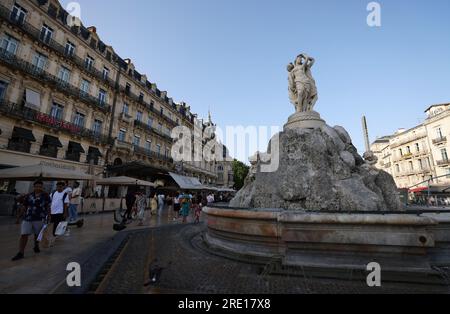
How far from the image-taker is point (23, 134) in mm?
14711

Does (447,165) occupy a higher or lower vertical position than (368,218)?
higher

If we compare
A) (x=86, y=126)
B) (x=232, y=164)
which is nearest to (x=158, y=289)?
(x=86, y=126)

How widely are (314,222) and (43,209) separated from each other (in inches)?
214

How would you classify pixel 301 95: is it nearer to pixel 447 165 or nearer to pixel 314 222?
pixel 314 222

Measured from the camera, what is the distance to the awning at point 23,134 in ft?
47.4

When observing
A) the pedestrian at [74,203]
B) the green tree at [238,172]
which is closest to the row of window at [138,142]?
the pedestrian at [74,203]

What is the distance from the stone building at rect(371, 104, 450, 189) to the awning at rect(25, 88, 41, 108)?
3951cm

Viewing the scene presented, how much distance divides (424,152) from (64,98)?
4567cm

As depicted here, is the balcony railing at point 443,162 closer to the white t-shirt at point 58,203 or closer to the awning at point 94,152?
the white t-shirt at point 58,203

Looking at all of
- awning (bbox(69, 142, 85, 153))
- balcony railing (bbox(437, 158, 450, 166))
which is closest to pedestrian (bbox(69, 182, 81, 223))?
awning (bbox(69, 142, 85, 153))

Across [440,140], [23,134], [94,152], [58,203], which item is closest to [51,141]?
[23,134]

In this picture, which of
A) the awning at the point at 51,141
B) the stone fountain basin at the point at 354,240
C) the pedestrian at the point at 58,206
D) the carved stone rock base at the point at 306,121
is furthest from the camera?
the awning at the point at 51,141

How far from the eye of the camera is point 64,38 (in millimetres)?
18484

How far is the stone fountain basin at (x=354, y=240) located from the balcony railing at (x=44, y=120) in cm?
1852
